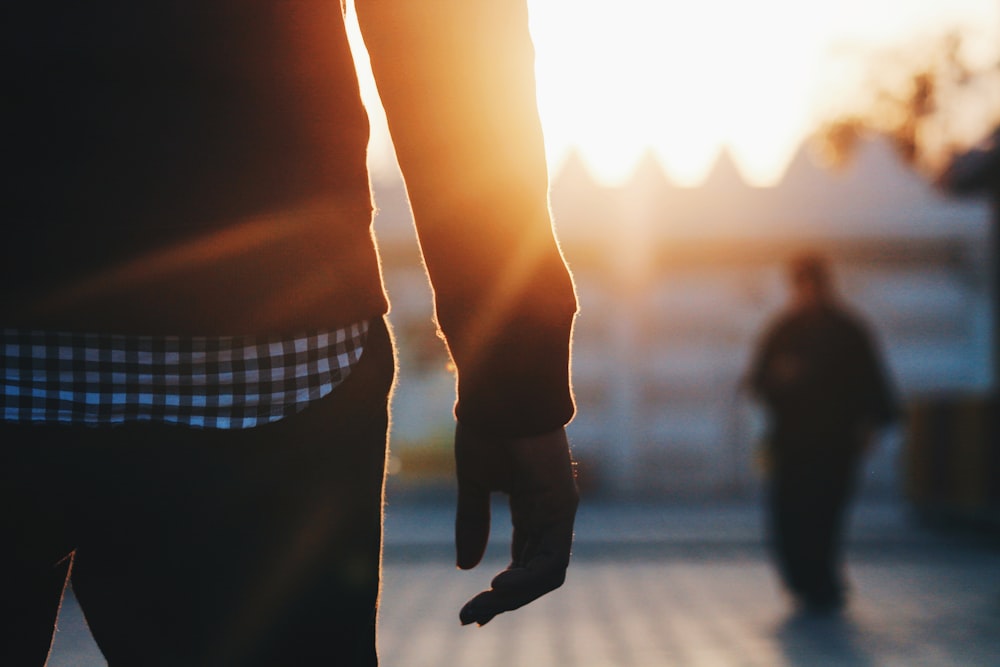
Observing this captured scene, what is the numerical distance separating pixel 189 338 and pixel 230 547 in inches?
7.9

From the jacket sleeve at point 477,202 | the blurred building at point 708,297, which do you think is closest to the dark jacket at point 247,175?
the jacket sleeve at point 477,202

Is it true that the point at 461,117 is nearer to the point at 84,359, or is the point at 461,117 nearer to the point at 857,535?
the point at 84,359

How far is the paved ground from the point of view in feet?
20.4

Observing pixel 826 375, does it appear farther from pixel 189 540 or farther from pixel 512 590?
pixel 189 540

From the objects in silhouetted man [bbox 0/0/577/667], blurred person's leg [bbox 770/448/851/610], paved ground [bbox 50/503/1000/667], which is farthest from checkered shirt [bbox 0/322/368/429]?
blurred person's leg [bbox 770/448/851/610]

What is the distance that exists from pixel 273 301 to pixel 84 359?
185 mm

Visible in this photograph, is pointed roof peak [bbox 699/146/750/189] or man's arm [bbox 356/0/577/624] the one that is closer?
man's arm [bbox 356/0/577/624]

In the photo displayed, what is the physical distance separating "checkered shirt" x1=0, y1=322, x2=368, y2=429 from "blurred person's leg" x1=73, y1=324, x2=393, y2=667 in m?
0.02

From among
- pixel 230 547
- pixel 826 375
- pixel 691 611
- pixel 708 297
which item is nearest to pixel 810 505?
pixel 826 375

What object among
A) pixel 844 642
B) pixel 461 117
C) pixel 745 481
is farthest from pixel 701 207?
pixel 461 117

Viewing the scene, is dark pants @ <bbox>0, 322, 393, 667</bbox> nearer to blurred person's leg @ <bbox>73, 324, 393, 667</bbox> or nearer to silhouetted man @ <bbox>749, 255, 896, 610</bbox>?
blurred person's leg @ <bbox>73, 324, 393, 667</bbox>

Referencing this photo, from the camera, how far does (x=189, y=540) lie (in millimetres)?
1289

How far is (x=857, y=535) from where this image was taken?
12.3 meters

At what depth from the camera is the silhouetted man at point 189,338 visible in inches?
50.8
